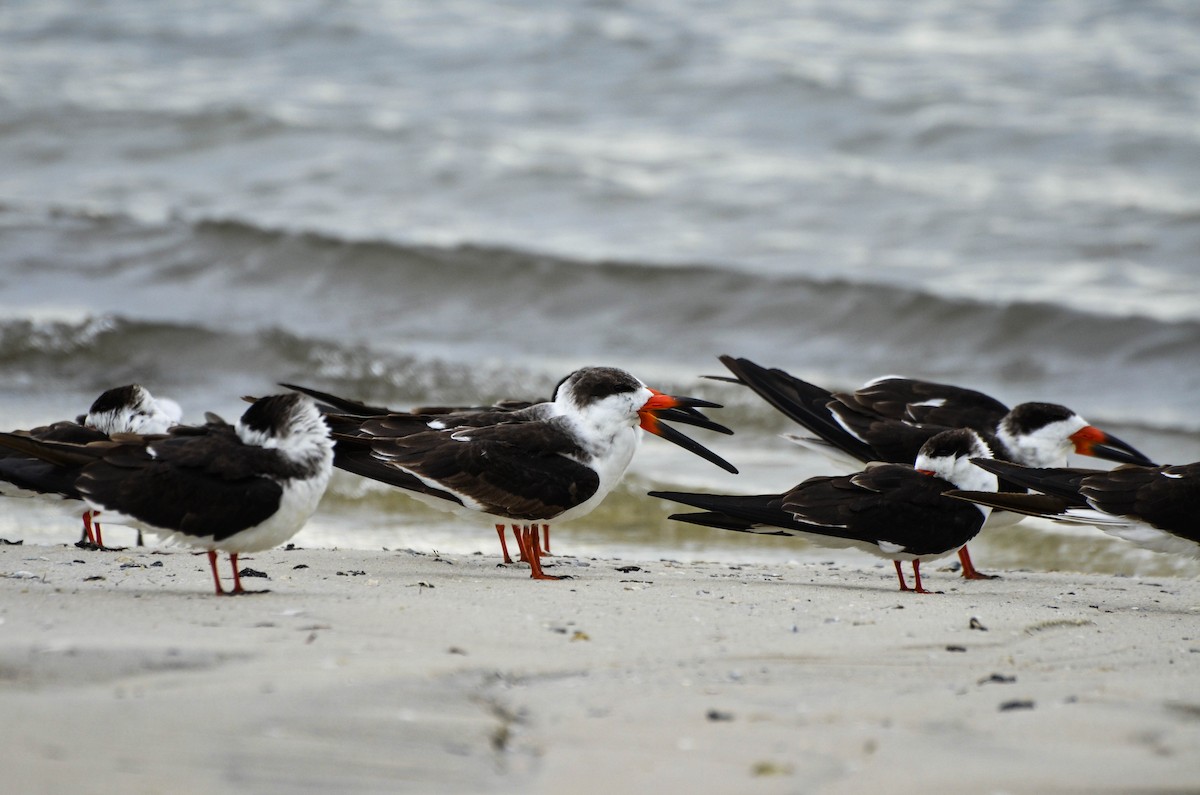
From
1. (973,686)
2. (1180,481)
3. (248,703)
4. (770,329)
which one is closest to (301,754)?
(248,703)

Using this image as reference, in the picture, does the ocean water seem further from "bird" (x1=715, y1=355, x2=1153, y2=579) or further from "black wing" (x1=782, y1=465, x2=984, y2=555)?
"black wing" (x1=782, y1=465, x2=984, y2=555)

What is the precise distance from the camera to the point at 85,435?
5.62m

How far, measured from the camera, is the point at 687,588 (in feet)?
17.2

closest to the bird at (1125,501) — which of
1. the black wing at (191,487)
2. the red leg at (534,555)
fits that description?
the red leg at (534,555)

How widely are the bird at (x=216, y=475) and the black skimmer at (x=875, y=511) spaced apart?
1513 mm

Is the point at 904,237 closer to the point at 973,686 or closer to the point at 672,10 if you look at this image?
the point at 672,10

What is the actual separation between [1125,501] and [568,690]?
9.79 feet

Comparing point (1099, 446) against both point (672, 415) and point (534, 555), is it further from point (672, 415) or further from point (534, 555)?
point (534, 555)

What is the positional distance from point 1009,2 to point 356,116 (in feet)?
30.6

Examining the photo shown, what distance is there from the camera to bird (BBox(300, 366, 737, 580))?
18.0 ft

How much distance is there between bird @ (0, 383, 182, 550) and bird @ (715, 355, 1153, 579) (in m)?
2.86

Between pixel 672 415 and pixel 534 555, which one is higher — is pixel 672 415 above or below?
above

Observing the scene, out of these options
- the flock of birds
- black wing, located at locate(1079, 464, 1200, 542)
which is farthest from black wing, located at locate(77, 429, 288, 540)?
black wing, located at locate(1079, 464, 1200, 542)

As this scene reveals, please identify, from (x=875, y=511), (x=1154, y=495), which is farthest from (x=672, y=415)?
(x=1154, y=495)
